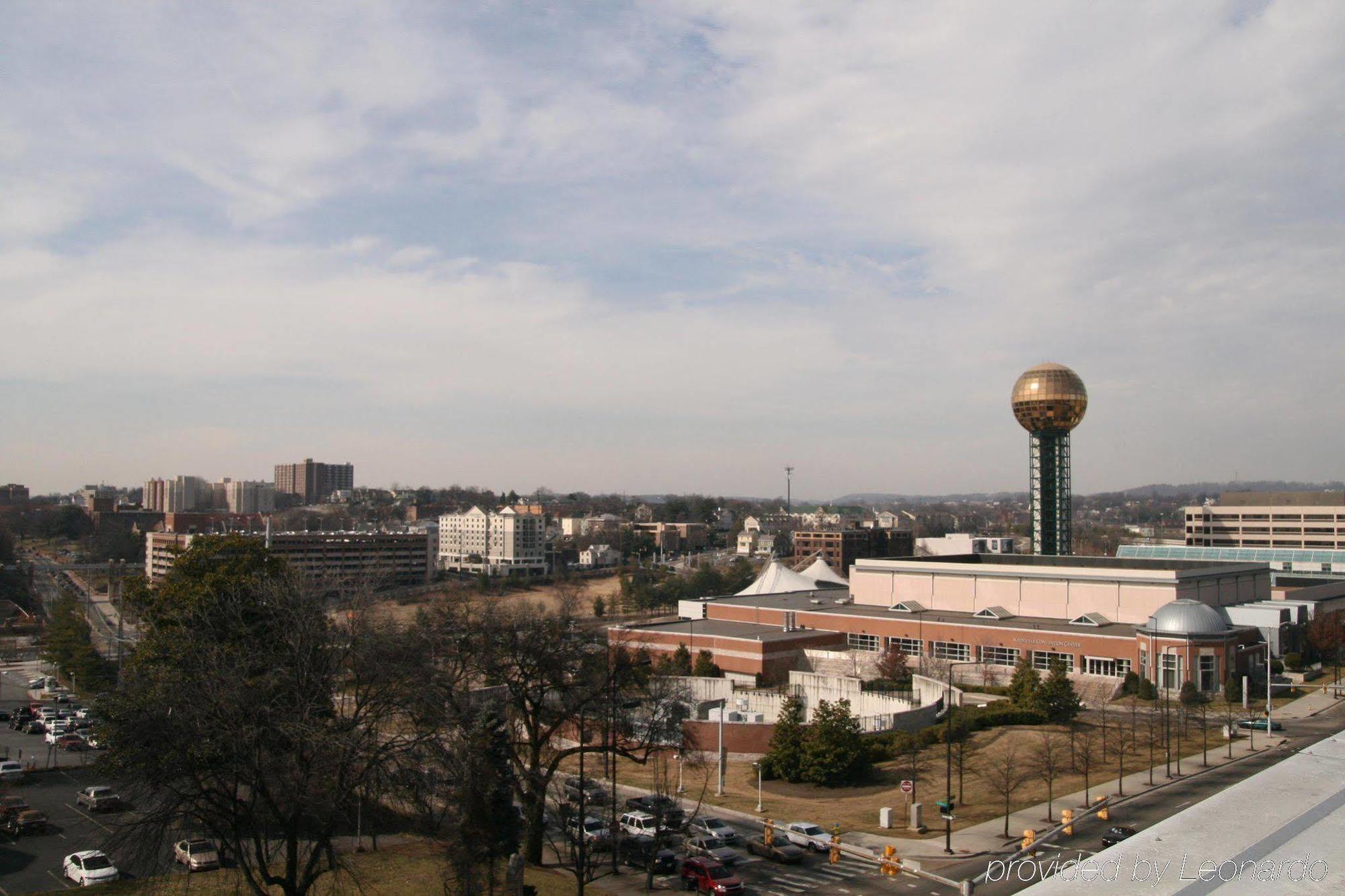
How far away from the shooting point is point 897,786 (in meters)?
39.4

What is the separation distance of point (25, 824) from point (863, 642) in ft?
160

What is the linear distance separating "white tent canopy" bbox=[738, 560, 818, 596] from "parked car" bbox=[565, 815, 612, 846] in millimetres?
55058

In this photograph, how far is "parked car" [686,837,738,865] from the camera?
94.4 ft

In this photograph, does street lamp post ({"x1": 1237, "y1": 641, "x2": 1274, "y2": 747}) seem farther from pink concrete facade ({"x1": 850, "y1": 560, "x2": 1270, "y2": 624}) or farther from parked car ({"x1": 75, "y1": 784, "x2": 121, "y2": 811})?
parked car ({"x1": 75, "y1": 784, "x2": 121, "y2": 811})

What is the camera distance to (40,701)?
207 feet

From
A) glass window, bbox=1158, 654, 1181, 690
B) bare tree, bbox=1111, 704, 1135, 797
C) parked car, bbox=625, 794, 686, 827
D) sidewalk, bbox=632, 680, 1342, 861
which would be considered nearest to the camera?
parked car, bbox=625, 794, 686, 827

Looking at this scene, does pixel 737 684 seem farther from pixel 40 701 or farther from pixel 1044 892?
A: pixel 1044 892

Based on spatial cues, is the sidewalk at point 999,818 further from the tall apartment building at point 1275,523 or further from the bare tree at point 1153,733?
the tall apartment building at point 1275,523

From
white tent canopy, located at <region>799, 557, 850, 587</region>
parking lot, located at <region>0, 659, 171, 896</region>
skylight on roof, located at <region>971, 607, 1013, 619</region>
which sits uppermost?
skylight on roof, located at <region>971, 607, 1013, 619</region>

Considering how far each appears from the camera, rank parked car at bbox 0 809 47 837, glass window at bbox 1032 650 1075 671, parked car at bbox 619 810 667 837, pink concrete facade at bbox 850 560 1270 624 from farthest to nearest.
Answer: pink concrete facade at bbox 850 560 1270 624 → glass window at bbox 1032 650 1075 671 → parked car at bbox 0 809 47 837 → parked car at bbox 619 810 667 837

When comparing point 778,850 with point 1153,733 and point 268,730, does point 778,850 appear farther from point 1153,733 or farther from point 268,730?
point 1153,733

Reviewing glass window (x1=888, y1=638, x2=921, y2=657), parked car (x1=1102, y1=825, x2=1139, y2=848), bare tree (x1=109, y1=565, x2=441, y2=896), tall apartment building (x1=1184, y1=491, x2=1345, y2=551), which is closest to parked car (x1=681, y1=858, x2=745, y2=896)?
bare tree (x1=109, y1=565, x2=441, y2=896)

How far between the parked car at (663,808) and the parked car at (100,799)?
59.3 feet

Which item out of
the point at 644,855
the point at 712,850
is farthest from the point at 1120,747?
the point at 644,855
